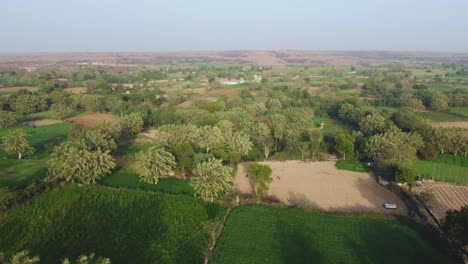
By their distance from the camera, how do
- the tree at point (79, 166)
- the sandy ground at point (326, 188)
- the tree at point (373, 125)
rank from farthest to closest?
the tree at point (373, 125), the tree at point (79, 166), the sandy ground at point (326, 188)

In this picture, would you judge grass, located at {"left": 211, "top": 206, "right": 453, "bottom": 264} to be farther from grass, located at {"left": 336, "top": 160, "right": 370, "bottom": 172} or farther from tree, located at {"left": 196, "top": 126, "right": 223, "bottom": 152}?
tree, located at {"left": 196, "top": 126, "right": 223, "bottom": 152}

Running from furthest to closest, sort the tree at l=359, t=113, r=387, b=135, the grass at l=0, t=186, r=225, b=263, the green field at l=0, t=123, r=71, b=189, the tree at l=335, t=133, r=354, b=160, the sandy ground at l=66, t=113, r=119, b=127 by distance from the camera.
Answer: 1. the sandy ground at l=66, t=113, r=119, b=127
2. the tree at l=359, t=113, r=387, b=135
3. the tree at l=335, t=133, r=354, b=160
4. the green field at l=0, t=123, r=71, b=189
5. the grass at l=0, t=186, r=225, b=263

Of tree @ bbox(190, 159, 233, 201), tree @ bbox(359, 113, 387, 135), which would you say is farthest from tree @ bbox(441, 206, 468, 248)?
tree @ bbox(359, 113, 387, 135)

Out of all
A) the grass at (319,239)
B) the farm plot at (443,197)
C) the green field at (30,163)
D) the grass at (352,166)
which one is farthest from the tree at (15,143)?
the farm plot at (443,197)

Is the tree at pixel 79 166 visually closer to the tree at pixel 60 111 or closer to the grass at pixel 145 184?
the grass at pixel 145 184

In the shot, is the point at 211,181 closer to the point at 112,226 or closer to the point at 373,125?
the point at 112,226

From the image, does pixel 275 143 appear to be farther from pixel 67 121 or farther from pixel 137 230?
pixel 67 121
